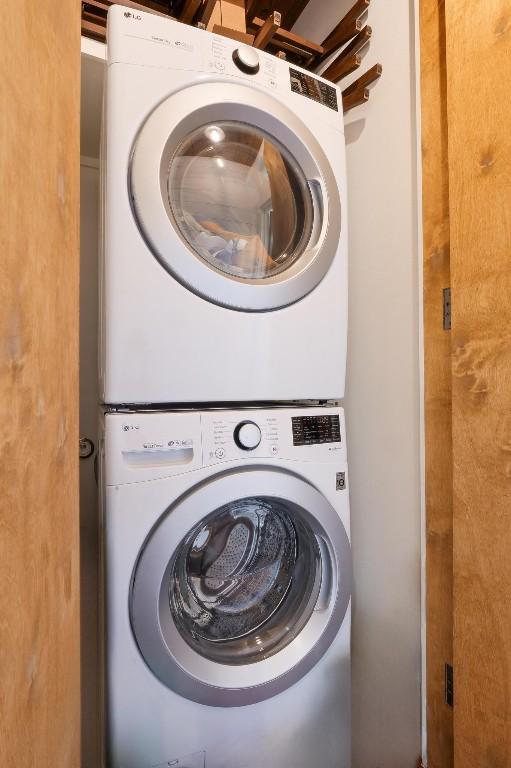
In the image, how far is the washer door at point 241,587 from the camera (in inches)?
34.5

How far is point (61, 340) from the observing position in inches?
25.1

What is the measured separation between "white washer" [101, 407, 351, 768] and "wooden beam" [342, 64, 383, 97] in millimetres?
938

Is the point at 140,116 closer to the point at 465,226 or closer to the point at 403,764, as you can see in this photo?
the point at 465,226

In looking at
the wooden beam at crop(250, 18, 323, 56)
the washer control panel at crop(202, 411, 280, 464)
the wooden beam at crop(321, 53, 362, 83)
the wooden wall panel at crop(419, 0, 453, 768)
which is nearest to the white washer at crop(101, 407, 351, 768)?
the washer control panel at crop(202, 411, 280, 464)

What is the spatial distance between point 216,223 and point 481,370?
69 centimetres

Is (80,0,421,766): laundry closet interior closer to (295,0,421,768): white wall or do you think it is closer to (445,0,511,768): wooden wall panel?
(295,0,421,768): white wall

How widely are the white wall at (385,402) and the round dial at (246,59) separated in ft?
1.33

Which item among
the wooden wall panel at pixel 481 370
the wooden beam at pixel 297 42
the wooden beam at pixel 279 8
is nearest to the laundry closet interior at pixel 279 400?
the wooden wall panel at pixel 481 370

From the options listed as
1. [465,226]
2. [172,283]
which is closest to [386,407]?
[465,226]

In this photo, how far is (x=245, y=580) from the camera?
110 centimetres

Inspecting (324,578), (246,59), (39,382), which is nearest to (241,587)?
(324,578)

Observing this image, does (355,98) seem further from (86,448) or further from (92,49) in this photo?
(86,448)

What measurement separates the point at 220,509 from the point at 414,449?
0.53 m

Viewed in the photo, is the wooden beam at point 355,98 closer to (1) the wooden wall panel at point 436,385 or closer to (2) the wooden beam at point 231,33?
(1) the wooden wall panel at point 436,385
